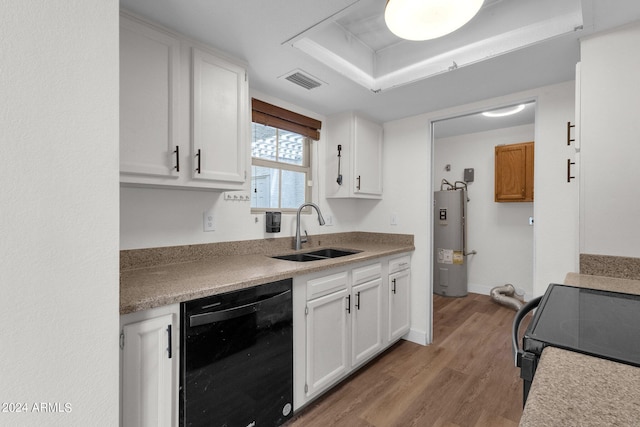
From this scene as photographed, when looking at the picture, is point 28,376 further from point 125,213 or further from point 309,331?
point 309,331

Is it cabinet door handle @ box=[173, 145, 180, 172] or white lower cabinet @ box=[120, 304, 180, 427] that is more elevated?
cabinet door handle @ box=[173, 145, 180, 172]

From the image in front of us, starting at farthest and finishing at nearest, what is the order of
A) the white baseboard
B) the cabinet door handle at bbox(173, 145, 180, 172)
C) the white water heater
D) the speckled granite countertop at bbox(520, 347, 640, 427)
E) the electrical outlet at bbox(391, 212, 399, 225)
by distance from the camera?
the white water heater < the electrical outlet at bbox(391, 212, 399, 225) < the white baseboard < the cabinet door handle at bbox(173, 145, 180, 172) < the speckled granite countertop at bbox(520, 347, 640, 427)

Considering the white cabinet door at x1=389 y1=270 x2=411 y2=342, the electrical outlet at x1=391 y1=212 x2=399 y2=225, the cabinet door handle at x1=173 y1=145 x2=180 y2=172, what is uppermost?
the cabinet door handle at x1=173 y1=145 x2=180 y2=172

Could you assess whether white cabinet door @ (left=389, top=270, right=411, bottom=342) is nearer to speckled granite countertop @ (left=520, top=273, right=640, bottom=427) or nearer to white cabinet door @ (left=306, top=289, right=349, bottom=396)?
white cabinet door @ (left=306, top=289, right=349, bottom=396)

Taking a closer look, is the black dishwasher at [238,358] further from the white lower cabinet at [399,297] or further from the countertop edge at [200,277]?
the white lower cabinet at [399,297]

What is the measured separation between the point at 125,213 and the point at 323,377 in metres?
1.54

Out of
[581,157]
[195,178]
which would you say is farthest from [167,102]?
[581,157]

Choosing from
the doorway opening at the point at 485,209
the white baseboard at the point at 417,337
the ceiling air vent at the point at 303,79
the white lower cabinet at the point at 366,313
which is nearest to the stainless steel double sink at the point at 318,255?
the white lower cabinet at the point at 366,313

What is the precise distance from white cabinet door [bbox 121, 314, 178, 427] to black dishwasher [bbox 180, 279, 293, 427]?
0.05 metres

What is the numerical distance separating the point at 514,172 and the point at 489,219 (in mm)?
752

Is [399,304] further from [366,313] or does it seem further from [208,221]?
[208,221]

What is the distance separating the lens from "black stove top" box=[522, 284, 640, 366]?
2.01ft

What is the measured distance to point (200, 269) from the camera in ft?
5.11

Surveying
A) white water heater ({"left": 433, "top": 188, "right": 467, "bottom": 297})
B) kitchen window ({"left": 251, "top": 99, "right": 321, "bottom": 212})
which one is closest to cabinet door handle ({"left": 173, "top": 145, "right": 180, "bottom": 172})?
kitchen window ({"left": 251, "top": 99, "right": 321, "bottom": 212})
